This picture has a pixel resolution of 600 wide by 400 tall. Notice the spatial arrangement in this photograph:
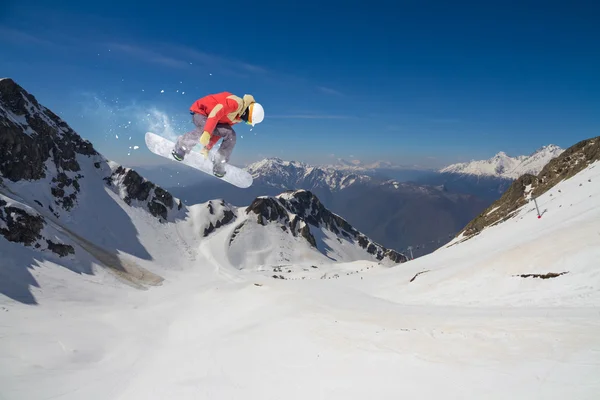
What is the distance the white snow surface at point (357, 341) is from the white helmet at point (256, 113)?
26.8 ft

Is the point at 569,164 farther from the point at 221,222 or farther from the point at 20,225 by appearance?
the point at 221,222

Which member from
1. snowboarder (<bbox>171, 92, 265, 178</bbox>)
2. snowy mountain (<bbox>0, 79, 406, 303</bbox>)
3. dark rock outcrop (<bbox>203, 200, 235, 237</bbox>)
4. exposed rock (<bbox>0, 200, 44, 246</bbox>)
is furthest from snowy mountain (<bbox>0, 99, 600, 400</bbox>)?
dark rock outcrop (<bbox>203, 200, 235, 237</bbox>)

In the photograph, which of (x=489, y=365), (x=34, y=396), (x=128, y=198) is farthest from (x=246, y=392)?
(x=128, y=198)

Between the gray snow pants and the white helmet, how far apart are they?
4.47 ft

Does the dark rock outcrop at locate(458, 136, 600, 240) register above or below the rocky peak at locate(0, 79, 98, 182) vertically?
below

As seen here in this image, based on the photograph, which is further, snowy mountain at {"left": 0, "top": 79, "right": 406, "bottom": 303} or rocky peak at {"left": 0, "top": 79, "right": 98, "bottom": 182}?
rocky peak at {"left": 0, "top": 79, "right": 98, "bottom": 182}

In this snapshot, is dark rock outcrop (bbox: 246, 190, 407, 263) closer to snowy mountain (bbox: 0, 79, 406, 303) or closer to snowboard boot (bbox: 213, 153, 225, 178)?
snowy mountain (bbox: 0, 79, 406, 303)

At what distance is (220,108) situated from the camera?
33.0 ft

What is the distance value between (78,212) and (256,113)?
83.1 m

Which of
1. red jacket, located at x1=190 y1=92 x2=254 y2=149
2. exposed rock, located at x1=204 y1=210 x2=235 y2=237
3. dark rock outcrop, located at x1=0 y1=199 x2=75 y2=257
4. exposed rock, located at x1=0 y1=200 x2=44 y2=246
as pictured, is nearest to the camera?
red jacket, located at x1=190 y1=92 x2=254 y2=149

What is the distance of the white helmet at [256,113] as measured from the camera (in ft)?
33.9

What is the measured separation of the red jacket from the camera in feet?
33.2

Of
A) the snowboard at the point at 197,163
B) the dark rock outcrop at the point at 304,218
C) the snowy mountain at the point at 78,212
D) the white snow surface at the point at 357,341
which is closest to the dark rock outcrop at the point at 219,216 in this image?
the snowy mountain at the point at 78,212

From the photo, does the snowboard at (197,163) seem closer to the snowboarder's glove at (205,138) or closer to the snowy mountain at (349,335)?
the snowboarder's glove at (205,138)
